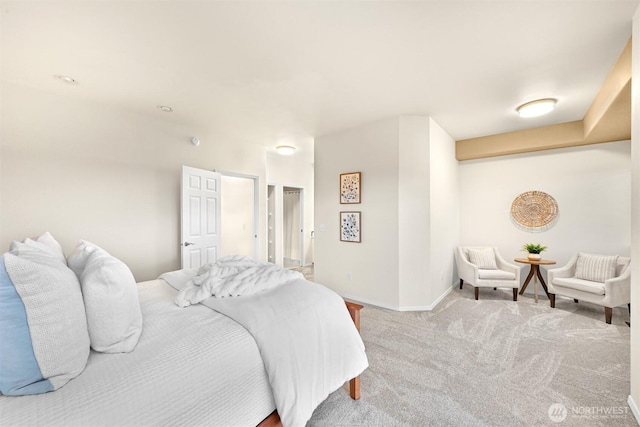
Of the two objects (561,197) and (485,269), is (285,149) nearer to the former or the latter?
(485,269)

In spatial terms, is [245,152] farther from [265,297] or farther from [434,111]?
[265,297]

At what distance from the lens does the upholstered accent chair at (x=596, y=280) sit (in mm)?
3053

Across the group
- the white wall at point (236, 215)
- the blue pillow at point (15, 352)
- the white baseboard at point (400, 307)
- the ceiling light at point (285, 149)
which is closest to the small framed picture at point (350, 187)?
the ceiling light at point (285, 149)

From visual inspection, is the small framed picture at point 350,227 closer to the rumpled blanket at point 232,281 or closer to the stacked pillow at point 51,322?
the rumpled blanket at point 232,281

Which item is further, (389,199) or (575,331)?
(389,199)

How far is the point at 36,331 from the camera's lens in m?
0.90

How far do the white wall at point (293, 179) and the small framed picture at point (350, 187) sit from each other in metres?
1.39

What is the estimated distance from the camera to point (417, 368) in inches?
86.4

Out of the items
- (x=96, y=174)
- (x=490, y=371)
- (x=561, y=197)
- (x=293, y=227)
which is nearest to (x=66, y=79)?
(x=96, y=174)

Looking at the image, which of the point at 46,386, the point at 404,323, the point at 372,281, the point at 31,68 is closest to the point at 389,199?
the point at 372,281

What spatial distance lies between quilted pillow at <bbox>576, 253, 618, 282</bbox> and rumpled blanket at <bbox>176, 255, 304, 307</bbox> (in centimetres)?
414

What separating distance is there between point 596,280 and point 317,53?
4563mm

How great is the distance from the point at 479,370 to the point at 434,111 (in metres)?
2.91

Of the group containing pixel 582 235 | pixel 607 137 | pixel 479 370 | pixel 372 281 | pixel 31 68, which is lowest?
pixel 479 370
